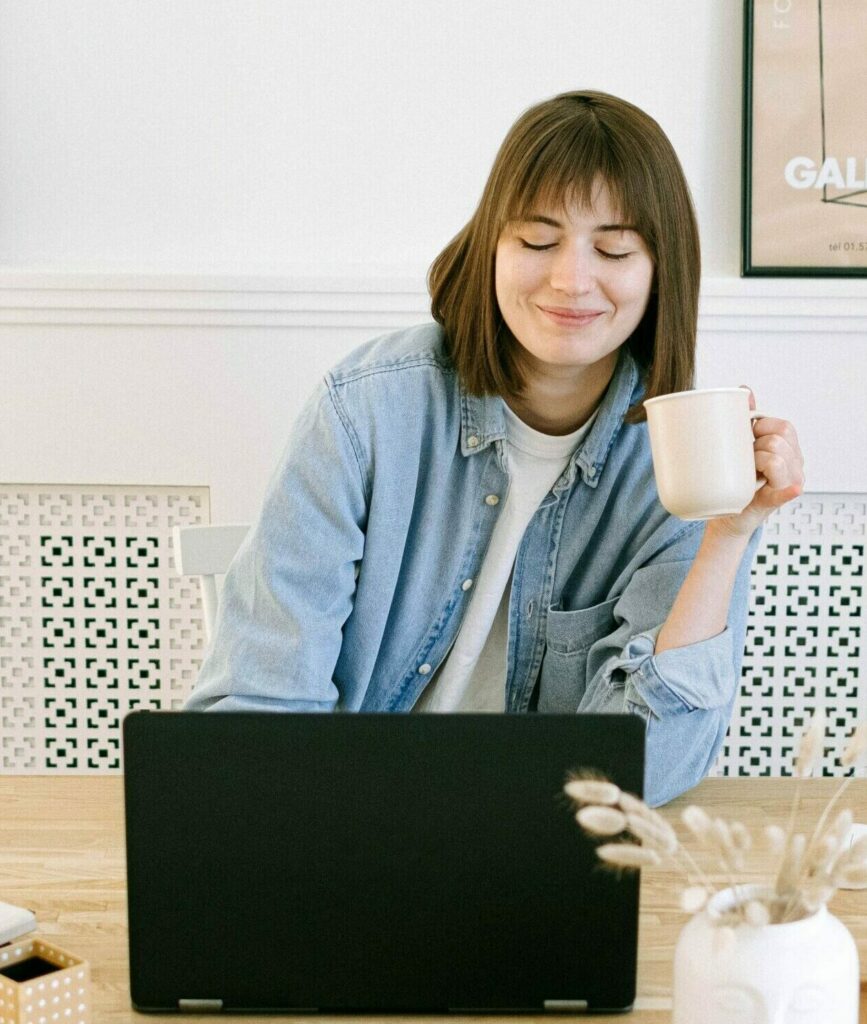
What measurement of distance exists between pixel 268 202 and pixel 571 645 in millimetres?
1000

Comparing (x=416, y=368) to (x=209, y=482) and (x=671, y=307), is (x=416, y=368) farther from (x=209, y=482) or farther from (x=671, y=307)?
(x=209, y=482)

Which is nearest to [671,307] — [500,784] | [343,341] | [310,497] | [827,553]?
[310,497]

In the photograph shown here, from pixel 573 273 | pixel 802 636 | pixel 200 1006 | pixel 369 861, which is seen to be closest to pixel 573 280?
pixel 573 273

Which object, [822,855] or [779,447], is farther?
[779,447]

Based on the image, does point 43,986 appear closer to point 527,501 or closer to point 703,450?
point 703,450

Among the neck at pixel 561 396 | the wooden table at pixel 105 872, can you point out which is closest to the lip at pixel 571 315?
the neck at pixel 561 396

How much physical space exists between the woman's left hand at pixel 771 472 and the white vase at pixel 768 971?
59 cm

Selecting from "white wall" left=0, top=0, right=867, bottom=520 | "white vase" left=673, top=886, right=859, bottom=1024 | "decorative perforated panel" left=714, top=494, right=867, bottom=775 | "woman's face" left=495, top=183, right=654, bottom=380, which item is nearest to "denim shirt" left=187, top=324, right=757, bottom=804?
"woman's face" left=495, top=183, right=654, bottom=380

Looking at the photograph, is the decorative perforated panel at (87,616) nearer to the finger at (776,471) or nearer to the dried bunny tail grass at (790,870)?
the finger at (776,471)

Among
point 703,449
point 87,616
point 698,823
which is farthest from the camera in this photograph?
point 87,616

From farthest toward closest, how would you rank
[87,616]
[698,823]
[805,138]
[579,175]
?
[87,616], [805,138], [579,175], [698,823]

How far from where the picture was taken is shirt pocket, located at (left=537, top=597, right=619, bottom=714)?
1.36 m

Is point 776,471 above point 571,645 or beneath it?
above

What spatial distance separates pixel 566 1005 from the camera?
826 mm
